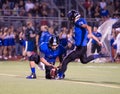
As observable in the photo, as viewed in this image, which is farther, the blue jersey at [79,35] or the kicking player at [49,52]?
the kicking player at [49,52]

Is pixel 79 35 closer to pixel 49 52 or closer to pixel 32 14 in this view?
pixel 49 52

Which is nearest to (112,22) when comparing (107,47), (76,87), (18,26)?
(107,47)

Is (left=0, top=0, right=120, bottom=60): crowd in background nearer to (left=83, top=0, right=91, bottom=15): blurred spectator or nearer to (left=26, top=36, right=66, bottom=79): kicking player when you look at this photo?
(left=83, top=0, right=91, bottom=15): blurred spectator

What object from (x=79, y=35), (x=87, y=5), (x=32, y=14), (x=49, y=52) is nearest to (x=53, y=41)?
(x=49, y=52)

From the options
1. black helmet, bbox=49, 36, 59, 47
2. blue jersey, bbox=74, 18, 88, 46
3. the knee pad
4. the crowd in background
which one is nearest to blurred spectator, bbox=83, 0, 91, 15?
the crowd in background

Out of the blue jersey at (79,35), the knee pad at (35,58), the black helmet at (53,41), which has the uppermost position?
the blue jersey at (79,35)

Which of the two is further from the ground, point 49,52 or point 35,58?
point 49,52

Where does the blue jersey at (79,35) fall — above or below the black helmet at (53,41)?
above

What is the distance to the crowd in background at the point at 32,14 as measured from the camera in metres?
26.6

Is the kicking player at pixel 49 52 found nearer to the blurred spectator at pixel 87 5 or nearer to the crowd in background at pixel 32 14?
the crowd in background at pixel 32 14

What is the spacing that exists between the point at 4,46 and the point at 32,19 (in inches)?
87.7

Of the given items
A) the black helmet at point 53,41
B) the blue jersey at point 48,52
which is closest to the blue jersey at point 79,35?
the black helmet at point 53,41

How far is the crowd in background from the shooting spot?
26.6 meters

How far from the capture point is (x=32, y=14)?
2880 cm
